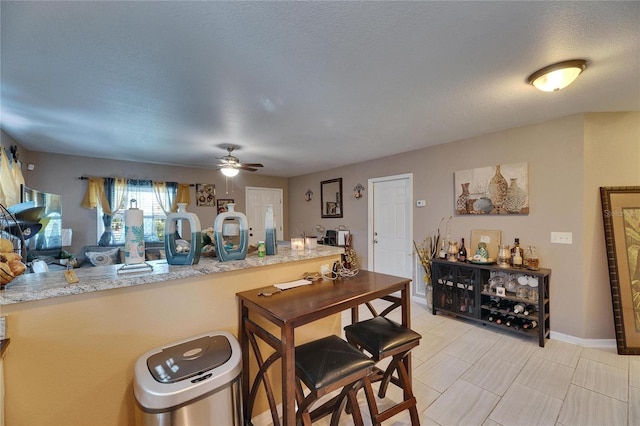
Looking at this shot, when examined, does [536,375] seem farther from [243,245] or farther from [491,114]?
[243,245]

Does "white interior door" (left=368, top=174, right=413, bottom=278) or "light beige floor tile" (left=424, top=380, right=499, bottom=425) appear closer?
"light beige floor tile" (left=424, top=380, right=499, bottom=425)

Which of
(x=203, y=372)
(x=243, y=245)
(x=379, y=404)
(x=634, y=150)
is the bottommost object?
(x=379, y=404)

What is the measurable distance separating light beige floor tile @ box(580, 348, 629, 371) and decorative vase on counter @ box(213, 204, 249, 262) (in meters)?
3.30

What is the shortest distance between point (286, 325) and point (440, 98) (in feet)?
7.43

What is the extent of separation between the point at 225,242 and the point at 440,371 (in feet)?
7.04

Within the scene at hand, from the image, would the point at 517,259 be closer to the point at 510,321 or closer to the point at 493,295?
the point at 493,295

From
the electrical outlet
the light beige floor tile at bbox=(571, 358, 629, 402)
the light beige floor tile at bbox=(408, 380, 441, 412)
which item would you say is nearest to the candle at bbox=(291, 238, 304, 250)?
the light beige floor tile at bbox=(408, 380, 441, 412)

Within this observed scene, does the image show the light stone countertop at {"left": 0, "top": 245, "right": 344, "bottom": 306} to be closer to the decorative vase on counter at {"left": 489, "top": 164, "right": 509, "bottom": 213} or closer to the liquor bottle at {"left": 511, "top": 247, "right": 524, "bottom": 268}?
the liquor bottle at {"left": 511, "top": 247, "right": 524, "bottom": 268}

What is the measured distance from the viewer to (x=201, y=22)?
4.44 ft

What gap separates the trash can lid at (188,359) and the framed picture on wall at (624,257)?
3563 mm

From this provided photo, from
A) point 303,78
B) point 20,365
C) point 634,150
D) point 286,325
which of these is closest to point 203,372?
point 286,325

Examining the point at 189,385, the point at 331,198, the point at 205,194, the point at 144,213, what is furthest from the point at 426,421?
the point at 205,194

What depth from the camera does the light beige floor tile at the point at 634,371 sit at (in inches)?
78.5

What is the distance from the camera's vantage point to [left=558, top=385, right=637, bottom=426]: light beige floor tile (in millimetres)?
1665
